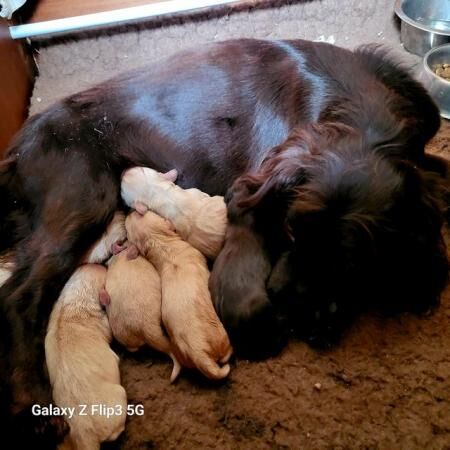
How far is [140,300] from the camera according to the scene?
152 centimetres

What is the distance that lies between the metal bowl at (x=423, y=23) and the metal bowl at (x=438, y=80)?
0.10 m

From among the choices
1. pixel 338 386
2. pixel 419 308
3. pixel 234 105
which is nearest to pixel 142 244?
pixel 234 105

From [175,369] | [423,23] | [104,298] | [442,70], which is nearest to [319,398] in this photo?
[175,369]

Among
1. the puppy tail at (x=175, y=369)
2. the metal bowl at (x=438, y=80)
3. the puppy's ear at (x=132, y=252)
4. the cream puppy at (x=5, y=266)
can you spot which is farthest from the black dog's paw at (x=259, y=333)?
the metal bowl at (x=438, y=80)

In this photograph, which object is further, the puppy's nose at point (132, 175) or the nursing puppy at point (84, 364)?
the puppy's nose at point (132, 175)

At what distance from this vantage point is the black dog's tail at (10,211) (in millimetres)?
1694

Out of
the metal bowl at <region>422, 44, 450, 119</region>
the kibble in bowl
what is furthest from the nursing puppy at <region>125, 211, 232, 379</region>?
the kibble in bowl

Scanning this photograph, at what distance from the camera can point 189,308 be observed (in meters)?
1.43

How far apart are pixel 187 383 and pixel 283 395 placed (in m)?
0.25

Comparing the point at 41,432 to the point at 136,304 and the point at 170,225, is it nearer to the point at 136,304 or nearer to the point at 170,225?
the point at 136,304

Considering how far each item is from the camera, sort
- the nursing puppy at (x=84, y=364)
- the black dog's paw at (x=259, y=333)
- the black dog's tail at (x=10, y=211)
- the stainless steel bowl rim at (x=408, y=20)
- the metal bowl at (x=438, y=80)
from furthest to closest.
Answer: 1. the stainless steel bowl rim at (x=408, y=20)
2. the metal bowl at (x=438, y=80)
3. the black dog's tail at (x=10, y=211)
4. the black dog's paw at (x=259, y=333)
5. the nursing puppy at (x=84, y=364)

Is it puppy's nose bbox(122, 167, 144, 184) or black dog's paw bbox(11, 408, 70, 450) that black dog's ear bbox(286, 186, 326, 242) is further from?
black dog's paw bbox(11, 408, 70, 450)

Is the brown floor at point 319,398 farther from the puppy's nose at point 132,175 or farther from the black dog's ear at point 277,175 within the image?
the puppy's nose at point 132,175

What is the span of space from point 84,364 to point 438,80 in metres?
1.62
